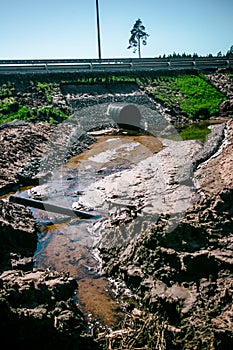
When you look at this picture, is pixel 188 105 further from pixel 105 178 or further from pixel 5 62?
pixel 105 178

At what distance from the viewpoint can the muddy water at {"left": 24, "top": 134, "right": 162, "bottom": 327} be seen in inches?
340

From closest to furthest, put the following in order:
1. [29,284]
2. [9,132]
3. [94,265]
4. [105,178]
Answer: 1. [29,284]
2. [94,265]
3. [105,178]
4. [9,132]

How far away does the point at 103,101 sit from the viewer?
95.8 ft

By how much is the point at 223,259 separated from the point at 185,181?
→ 4591mm

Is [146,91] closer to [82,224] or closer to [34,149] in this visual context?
[34,149]

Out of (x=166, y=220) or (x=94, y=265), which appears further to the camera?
(x=94, y=265)

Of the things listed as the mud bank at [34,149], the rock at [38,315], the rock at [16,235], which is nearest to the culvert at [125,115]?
the mud bank at [34,149]

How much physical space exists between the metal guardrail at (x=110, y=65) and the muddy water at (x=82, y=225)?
1163 centimetres

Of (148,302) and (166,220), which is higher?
(166,220)

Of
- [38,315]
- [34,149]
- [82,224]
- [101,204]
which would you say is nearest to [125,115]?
[34,149]

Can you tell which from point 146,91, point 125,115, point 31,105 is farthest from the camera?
point 146,91

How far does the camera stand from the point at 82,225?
12.3 metres

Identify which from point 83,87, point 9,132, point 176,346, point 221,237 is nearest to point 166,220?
point 221,237

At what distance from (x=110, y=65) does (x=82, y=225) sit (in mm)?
24787
